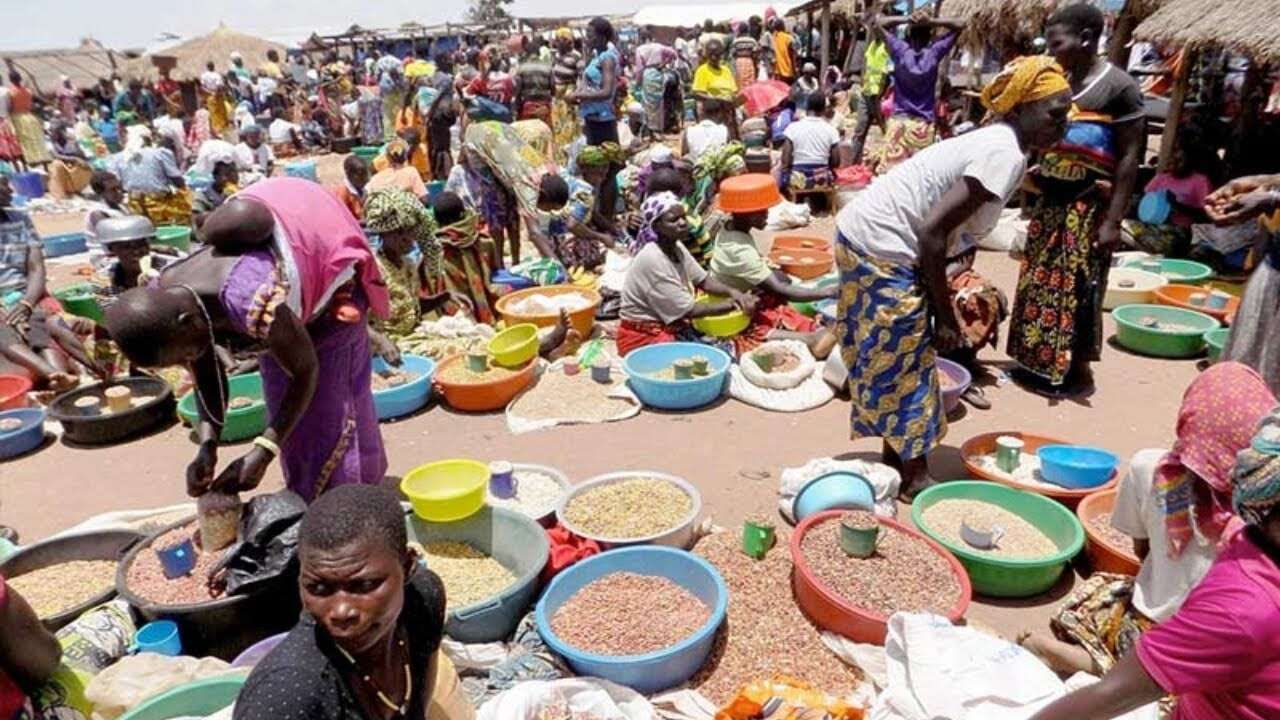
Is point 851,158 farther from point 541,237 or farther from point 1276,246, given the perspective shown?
point 1276,246

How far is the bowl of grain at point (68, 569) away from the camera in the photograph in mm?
2992

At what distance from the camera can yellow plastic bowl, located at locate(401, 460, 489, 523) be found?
328cm

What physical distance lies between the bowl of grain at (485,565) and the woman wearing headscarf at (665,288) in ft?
7.35

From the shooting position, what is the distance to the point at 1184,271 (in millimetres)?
6598

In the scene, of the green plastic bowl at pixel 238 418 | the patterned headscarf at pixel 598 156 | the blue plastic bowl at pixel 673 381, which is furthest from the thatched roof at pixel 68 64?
the blue plastic bowl at pixel 673 381

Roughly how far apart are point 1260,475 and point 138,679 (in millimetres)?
2924

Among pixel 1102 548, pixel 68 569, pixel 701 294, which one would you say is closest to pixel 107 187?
Answer: pixel 68 569

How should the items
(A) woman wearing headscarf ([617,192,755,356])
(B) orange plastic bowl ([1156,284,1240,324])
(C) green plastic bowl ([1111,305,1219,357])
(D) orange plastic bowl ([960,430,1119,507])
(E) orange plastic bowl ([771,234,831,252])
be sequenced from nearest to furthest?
(D) orange plastic bowl ([960,430,1119,507])
(A) woman wearing headscarf ([617,192,755,356])
(C) green plastic bowl ([1111,305,1219,357])
(B) orange plastic bowl ([1156,284,1240,324])
(E) orange plastic bowl ([771,234,831,252])

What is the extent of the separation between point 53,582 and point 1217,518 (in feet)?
13.0

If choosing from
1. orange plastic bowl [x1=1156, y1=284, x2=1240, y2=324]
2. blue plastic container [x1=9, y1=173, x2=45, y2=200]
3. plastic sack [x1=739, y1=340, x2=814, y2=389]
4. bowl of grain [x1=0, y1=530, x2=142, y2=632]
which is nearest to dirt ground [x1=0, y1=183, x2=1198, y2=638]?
plastic sack [x1=739, y1=340, x2=814, y2=389]

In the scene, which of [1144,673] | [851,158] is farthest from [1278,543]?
[851,158]

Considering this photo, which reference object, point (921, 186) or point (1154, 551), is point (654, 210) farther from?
point (1154, 551)

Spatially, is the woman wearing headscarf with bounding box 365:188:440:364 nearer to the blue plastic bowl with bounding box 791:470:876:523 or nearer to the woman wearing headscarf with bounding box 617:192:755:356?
the woman wearing headscarf with bounding box 617:192:755:356

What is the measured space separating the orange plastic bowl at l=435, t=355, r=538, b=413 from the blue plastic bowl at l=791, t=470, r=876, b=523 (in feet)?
7.27
